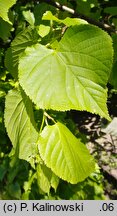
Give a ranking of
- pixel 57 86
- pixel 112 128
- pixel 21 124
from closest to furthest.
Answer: pixel 57 86, pixel 21 124, pixel 112 128

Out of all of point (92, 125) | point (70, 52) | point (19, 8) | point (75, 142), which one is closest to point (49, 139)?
point (75, 142)

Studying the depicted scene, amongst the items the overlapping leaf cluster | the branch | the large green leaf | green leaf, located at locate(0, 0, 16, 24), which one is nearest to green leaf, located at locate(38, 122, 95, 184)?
the overlapping leaf cluster

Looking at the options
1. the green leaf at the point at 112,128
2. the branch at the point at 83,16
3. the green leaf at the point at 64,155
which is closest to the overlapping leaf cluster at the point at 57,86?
the green leaf at the point at 64,155

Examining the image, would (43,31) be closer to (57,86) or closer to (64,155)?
(57,86)

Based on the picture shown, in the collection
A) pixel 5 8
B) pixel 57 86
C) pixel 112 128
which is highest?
pixel 5 8

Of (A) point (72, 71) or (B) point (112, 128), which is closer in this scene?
(A) point (72, 71)

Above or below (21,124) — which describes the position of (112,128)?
below

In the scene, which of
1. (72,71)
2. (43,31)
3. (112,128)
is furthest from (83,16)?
(112,128)
